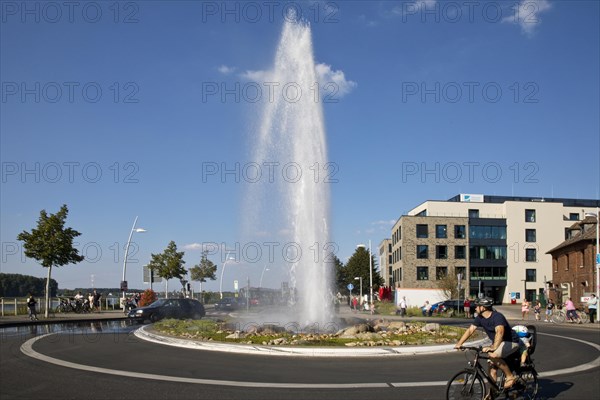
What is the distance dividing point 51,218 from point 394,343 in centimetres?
2770

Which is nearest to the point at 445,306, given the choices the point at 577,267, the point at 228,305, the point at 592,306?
the point at 577,267

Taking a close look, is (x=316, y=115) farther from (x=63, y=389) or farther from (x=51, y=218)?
(x=51, y=218)

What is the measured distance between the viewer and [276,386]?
10.3 metres

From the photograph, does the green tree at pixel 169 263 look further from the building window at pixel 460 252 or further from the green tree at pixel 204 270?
the building window at pixel 460 252

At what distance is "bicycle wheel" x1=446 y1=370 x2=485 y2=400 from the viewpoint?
26.9 feet

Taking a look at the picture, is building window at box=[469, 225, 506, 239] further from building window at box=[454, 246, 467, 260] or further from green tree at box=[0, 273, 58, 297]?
green tree at box=[0, 273, 58, 297]

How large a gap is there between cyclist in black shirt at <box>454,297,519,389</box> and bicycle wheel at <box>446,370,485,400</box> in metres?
0.44

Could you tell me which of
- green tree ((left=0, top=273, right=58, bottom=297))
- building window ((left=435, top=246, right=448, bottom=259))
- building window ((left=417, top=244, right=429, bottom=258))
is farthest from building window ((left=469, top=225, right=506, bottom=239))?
green tree ((left=0, top=273, right=58, bottom=297))

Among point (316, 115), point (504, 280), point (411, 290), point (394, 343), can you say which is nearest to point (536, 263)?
point (504, 280)

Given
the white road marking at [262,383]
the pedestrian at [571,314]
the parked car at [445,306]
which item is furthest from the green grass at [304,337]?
the parked car at [445,306]

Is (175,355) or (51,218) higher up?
(51,218)

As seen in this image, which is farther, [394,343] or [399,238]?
[399,238]

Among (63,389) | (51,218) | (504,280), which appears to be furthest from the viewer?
(504,280)

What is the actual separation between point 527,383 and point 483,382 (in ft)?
4.48
